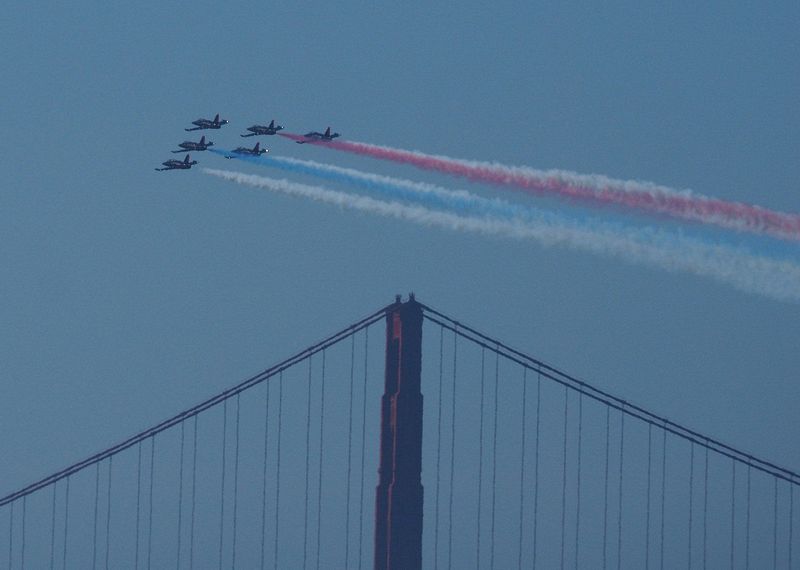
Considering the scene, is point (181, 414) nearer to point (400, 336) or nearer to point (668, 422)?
point (400, 336)

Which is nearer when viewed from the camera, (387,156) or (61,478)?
(387,156)

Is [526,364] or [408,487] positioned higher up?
[526,364]

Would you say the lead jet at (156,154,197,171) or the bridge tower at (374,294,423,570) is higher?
the lead jet at (156,154,197,171)

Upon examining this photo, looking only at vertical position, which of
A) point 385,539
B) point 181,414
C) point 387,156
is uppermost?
point 387,156

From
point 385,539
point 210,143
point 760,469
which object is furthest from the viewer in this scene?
point 210,143

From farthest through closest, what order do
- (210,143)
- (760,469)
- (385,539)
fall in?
(210,143), (760,469), (385,539)

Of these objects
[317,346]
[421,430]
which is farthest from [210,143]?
[421,430]

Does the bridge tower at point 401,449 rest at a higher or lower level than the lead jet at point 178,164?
lower
